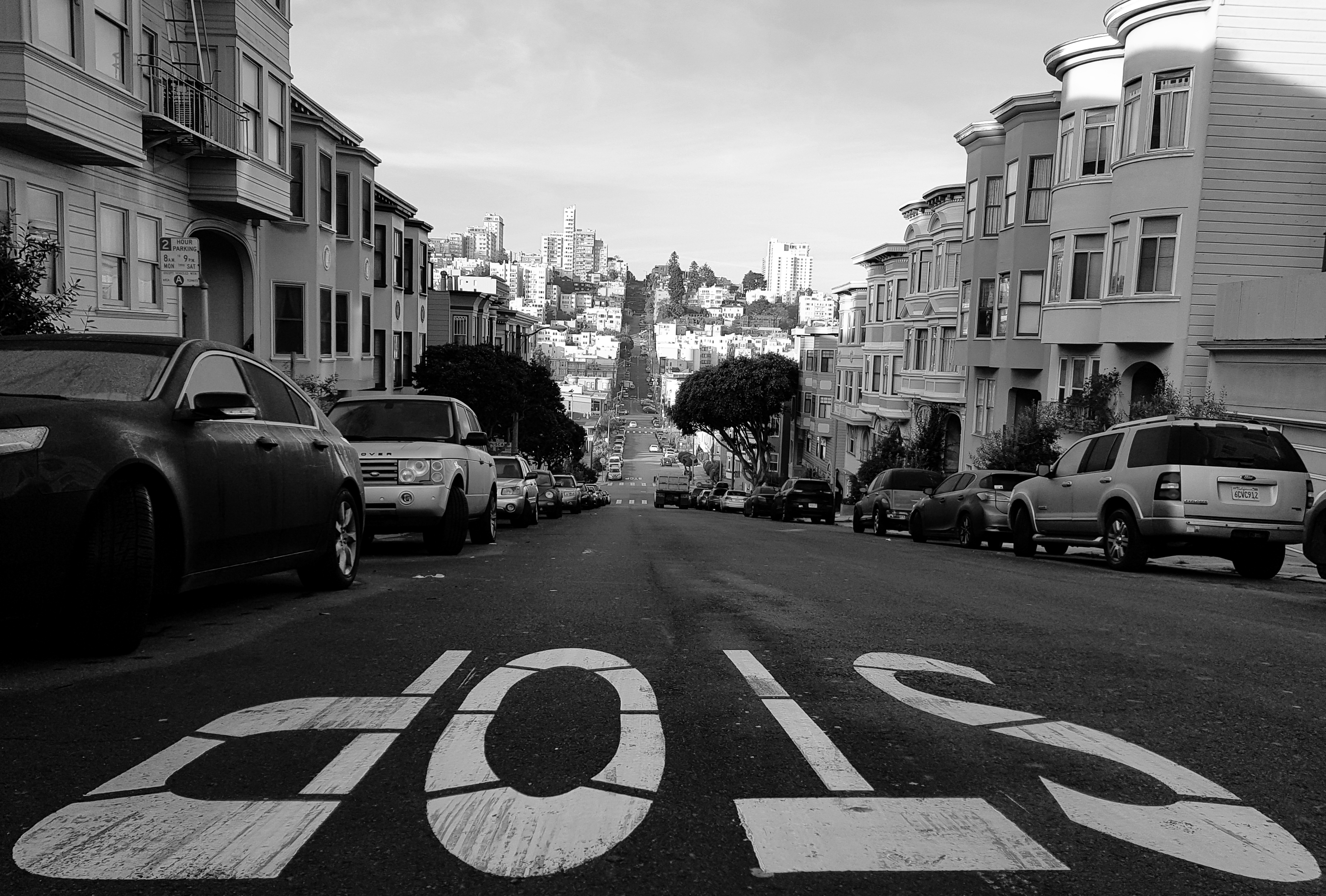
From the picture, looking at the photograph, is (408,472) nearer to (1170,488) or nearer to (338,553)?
(338,553)

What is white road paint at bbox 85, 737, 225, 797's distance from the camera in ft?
13.2

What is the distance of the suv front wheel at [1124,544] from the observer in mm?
13742

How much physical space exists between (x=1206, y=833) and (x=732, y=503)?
48.6 meters

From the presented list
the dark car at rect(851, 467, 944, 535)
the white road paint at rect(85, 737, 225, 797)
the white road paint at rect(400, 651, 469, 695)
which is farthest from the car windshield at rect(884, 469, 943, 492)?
the white road paint at rect(85, 737, 225, 797)

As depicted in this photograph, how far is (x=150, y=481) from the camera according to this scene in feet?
20.2

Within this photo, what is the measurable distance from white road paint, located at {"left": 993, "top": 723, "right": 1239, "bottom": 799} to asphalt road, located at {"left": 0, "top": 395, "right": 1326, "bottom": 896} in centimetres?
2

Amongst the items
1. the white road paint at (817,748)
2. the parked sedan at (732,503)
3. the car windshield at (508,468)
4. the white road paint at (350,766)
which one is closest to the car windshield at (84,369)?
the white road paint at (350,766)

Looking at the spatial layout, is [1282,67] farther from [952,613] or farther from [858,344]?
[858,344]

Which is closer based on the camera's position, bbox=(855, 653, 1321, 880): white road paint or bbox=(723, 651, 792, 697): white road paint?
bbox=(855, 653, 1321, 880): white road paint

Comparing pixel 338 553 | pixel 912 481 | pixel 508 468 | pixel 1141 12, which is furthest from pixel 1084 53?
pixel 338 553

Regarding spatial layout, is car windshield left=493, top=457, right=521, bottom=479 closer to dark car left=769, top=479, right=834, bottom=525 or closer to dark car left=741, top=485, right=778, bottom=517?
dark car left=769, top=479, right=834, bottom=525

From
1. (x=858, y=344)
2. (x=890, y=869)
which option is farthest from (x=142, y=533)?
(x=858, y=344)

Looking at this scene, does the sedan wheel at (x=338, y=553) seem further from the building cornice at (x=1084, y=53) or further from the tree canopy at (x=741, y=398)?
the tree canopy at (x=741, y=398)

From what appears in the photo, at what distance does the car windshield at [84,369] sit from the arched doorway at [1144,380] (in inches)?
873
